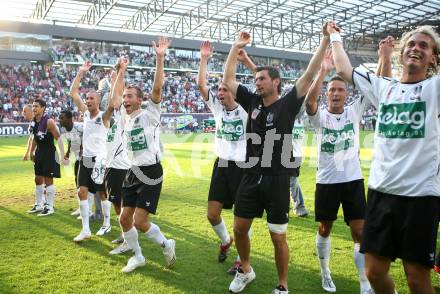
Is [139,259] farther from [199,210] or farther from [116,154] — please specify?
[199,210]

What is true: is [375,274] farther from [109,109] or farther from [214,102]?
[109,109]

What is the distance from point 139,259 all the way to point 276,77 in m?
2.96

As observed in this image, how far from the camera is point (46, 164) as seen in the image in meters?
9.15

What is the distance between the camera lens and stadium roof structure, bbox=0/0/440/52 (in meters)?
38.7

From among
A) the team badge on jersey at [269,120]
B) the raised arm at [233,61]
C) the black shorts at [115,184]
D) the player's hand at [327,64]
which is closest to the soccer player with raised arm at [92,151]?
the black shorts at [115,184]

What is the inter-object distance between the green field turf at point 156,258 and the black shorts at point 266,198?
3.15 ft

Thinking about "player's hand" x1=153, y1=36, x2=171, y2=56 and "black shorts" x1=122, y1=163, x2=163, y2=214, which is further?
"black shorts" x1=122, y1=163, x2=163, y2=214

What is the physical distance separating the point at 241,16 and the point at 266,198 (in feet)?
147

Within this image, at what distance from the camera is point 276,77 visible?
4766 millimetres

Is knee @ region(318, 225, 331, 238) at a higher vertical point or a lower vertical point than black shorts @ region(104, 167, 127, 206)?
lower

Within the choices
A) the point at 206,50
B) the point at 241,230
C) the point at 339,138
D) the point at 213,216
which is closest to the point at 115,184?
the point at 213,216

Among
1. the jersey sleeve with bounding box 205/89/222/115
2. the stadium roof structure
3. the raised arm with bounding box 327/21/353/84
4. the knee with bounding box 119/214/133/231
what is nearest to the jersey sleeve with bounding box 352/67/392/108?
the raised arm with bounding box 327/21/353/84

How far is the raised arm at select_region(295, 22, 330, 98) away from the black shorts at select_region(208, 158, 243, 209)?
1714mm

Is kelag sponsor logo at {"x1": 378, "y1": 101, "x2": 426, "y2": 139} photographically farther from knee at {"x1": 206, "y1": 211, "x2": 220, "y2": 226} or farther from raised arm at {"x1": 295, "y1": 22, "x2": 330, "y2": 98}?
knee at {"x1": 206, "y1": 211, "x2": 220, "y2": 226}
